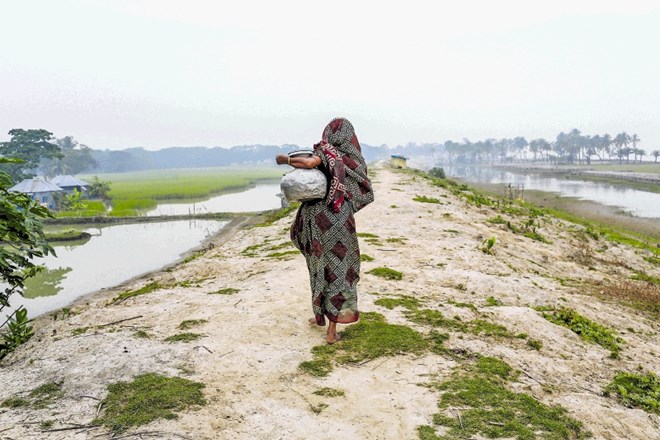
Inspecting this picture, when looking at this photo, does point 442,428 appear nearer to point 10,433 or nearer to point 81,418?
point 81,418

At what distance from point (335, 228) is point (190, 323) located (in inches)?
80.1

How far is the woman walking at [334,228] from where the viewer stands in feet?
14.6

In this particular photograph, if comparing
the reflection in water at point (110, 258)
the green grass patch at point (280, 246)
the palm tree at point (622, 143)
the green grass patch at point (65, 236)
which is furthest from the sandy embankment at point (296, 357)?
the palm tree at point (622, 143)

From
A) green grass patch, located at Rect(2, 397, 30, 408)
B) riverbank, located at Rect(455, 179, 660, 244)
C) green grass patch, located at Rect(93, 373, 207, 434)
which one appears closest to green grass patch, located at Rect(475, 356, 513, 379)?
green grass patch, located at Rect(93, 373, 207, 434)

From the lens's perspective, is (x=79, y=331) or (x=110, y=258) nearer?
(x=79, y=331)

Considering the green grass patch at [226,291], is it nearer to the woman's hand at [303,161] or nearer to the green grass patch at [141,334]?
the green grass patch at [141,334]

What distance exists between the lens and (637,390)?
4082mm

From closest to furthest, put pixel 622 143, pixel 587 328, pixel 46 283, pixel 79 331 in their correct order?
pixel 79 331 < pixel 587 328 < pixel 46 283 < pixel 622 143

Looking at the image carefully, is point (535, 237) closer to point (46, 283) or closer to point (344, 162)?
point (344, 162)

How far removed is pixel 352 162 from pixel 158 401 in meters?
2.73

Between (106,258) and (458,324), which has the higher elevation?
(458,324)

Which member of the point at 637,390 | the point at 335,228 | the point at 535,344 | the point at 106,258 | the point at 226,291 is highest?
the point at 335,228

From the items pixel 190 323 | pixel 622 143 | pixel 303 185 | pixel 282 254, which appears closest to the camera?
pixel 303 185

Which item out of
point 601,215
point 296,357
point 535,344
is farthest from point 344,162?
point 601,215
